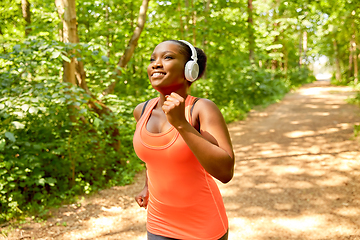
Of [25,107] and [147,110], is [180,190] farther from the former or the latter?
[25,107]

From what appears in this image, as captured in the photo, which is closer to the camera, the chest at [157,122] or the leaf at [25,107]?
the chest at [157,122]

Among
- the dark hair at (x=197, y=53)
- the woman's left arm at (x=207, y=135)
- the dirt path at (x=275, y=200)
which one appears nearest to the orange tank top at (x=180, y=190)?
the woman's left arm at (x=207, y=135)

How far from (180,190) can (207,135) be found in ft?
1.12

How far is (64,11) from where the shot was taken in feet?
15.8

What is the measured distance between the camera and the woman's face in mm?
1400

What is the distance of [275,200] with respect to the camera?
489cm

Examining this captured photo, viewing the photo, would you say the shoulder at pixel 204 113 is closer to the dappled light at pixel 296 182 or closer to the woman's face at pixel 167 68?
the woman's face at pixel 167 68

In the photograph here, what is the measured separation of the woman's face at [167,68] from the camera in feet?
4.59

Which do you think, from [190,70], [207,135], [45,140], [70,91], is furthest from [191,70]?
[45,140]

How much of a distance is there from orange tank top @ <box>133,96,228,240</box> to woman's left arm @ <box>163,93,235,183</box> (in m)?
0.11

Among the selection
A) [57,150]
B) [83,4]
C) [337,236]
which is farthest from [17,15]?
[337,236]

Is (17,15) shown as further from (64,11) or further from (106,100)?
(106,100)

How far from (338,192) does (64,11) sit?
5.72 metres

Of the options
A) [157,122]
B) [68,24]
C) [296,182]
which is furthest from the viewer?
[296,182]
